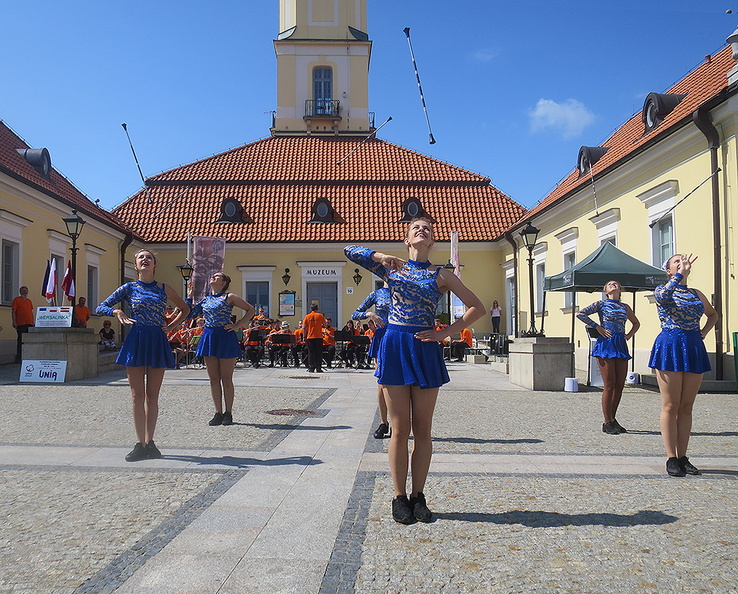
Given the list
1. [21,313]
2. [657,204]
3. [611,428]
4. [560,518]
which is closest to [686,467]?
[560,518]

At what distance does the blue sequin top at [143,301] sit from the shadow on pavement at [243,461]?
1.27 metres

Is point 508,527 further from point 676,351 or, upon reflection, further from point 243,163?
point 243,163

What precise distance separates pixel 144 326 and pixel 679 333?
476 centimetres

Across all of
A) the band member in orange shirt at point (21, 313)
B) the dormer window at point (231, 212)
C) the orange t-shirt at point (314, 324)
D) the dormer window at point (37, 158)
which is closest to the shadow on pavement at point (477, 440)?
the orange t-shirt at point (314, 324)

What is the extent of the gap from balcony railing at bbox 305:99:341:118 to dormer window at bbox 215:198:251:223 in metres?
11.1

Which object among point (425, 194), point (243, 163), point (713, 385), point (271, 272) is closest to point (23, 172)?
point (271, 272)

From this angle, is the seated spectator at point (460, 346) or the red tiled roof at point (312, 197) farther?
the red tiled roof at point (312, 197)

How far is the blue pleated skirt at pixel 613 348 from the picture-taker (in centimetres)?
822

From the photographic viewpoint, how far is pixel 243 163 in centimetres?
3180

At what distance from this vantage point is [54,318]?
566 inches

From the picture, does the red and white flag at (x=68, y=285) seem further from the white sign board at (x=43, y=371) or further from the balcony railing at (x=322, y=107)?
the balcony railing at (x=322, y=107)

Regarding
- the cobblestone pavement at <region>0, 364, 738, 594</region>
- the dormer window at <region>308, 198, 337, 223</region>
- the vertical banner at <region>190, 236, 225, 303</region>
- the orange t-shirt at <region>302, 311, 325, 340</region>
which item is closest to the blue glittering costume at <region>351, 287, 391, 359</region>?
the cobblestone pavement at <region>0, 364, 738, 594</region>

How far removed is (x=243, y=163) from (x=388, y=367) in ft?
94.8

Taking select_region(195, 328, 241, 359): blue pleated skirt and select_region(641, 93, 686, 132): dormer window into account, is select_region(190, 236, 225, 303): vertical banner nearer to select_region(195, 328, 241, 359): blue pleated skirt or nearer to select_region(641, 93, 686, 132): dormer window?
select_region(195, 328, 241, 359): blue pleated skirt
